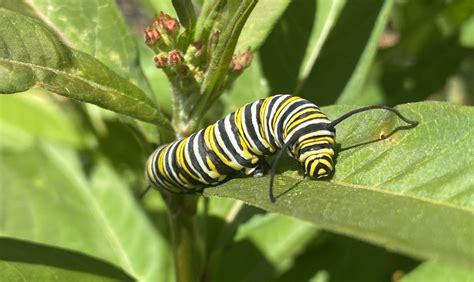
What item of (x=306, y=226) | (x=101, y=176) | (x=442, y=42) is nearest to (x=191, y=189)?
(x=306, y=226)

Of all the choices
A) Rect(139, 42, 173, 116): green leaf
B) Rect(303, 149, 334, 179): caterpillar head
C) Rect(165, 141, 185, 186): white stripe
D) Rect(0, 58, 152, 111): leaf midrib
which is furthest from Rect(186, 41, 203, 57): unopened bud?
Rect(139, 42, 173, 116): green leaf

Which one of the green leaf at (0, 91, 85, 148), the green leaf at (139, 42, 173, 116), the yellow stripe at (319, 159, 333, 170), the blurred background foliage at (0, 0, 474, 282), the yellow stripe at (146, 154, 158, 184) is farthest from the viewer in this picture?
the green leaf at (0, 91, 85, 148)

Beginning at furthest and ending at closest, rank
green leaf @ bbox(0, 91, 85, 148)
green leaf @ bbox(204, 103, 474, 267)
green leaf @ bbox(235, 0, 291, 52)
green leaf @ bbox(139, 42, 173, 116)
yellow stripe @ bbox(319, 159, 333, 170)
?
1. green leaf @ bbox(0, 91, 85, 148)
2. green leaf @ bbox(139, 42, 173, 116)
3. green leaf @ bbox(235, 0, 291, 52)
4. yellow stripe @ bbox(319, 159, 333, 170)
5. green leaf @ bbox(204, 103, 474, 267)

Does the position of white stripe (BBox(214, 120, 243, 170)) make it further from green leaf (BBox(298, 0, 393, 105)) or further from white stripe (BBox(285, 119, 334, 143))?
green leaf (BBox(298, 0, 393, 105))

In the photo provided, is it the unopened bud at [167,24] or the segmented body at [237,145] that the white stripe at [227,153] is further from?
the unopened bud at [167,24]

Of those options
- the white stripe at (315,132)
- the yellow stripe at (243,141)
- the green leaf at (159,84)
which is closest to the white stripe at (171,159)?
the yellow stripe at (243,141)

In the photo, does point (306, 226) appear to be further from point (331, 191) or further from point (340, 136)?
point (331, 191)

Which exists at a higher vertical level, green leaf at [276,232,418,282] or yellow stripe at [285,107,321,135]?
yellow stripe at [285,107,321,135]
